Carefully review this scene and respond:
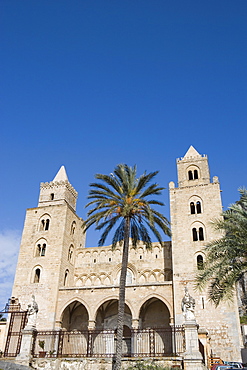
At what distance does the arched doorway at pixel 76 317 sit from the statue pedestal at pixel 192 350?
49.6ft

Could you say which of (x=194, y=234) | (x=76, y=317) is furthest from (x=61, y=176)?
(x=194, y=234)

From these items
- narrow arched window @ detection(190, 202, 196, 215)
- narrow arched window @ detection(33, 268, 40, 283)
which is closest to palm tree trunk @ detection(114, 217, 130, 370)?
narrow arched window @ detection(190, 202, 196, 215)

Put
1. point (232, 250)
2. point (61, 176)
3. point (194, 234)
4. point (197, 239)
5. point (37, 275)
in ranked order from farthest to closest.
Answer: point (61, 176)
point (37, 275)
point (194, 234)
point (197, 239)
point (232, 250)

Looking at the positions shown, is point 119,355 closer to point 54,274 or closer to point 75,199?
point 54,274

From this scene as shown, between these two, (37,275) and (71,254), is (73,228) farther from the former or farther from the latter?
(37,275)

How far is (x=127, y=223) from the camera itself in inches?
771

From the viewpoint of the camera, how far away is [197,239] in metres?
28.2

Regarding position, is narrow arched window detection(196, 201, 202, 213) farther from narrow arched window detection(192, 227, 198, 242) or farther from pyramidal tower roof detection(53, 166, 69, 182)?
pyramidal tower roof detection(53, 166, 69, 182)

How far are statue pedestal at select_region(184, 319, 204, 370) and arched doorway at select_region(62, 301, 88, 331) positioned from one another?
15.1m

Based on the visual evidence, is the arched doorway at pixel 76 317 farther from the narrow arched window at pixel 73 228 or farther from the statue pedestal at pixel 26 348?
the statue pedestal at pixel 26 348

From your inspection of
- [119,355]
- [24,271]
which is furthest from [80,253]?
[119,355]

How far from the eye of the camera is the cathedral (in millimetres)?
25250

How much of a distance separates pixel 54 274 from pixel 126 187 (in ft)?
40.9

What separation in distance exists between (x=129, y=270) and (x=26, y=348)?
49.0ft
